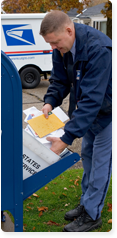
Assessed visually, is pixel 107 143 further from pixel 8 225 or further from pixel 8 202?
pixel 8 225

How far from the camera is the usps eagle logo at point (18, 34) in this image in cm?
854

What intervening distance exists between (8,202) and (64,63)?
127 centimetres

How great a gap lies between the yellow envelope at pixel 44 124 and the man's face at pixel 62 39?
61 centimetres

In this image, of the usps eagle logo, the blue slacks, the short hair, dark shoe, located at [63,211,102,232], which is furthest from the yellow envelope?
the usps eagle logo

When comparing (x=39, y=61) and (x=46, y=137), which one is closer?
(x=46, y=137)

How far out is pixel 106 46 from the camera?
1865 millimetres

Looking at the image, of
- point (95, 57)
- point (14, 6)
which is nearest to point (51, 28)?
point (95, 57)

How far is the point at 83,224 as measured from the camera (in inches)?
98.9

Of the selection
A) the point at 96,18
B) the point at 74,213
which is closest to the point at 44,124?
the point at 74,213

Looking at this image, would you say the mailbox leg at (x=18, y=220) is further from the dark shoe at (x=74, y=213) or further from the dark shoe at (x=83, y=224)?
the dark shoe at (x=74, y=213)

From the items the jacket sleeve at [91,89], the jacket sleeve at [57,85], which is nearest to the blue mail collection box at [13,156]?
the jacket sleeve at [91,89]

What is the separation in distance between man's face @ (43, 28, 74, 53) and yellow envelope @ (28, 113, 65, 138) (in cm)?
61

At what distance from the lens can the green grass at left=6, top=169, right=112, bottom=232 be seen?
2.57m

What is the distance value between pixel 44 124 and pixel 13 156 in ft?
1.83
